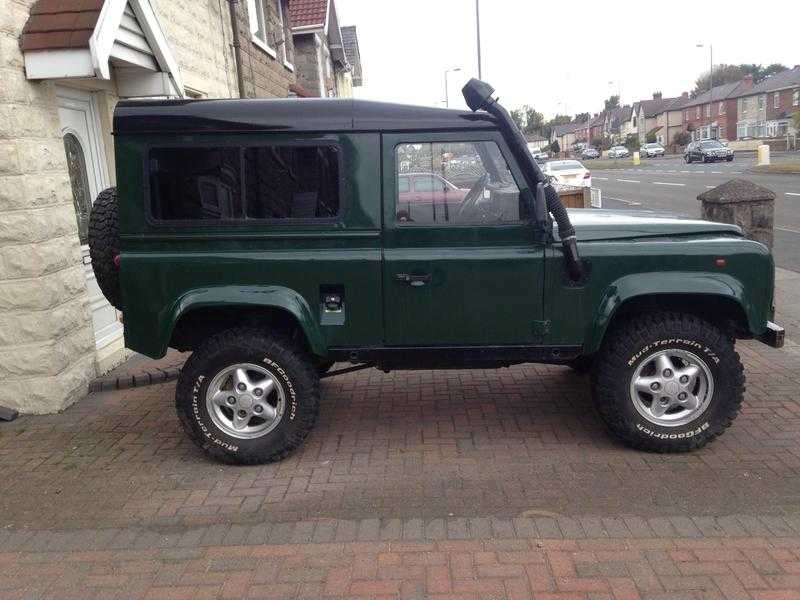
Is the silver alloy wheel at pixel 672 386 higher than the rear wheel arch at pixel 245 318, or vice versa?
the rear wheel arch at pixel 245 318

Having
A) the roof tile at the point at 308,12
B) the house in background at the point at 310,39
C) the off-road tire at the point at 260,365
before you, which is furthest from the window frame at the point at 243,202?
the roof tile at the point at 308,12

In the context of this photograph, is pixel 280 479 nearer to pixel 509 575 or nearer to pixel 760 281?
pixel 509 575

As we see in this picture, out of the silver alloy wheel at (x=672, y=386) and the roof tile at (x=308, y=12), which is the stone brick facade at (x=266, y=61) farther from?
the silver alloy wheel at (x=672, y=386)

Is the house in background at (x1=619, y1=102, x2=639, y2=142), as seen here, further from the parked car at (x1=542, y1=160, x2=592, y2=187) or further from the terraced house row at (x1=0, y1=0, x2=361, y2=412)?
the terraced house row at (x1=0, y1=0, x2=361, y2=412)

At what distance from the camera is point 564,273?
4.16m

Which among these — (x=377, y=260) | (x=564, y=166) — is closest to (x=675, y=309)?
(x=377, y=260)

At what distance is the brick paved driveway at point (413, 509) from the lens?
3.15 m

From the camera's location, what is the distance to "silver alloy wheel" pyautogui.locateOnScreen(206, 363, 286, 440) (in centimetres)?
428

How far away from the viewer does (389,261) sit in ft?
13.7

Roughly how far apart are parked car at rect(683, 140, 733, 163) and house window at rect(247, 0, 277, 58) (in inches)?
1464

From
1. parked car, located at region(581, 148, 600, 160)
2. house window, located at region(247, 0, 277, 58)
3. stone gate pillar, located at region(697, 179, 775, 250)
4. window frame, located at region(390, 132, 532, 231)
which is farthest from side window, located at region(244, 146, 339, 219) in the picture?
parked car, located at region(581, 148, 600, 160)

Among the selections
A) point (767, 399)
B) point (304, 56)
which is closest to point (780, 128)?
point (304, 56)

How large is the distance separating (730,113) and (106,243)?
89.9 meters

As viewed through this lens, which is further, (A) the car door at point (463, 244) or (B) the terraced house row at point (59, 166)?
(B) the terraced house row at point (59, 166)
